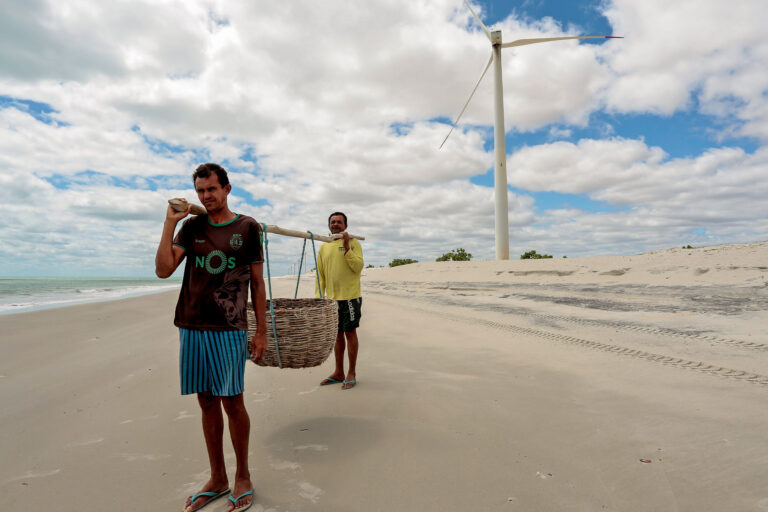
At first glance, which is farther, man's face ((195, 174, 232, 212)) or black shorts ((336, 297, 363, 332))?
black shorts ((336, 297, 363, 332))

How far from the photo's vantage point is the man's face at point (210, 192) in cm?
Result: 251

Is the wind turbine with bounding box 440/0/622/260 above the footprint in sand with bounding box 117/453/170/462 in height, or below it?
above

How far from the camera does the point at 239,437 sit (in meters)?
2.57

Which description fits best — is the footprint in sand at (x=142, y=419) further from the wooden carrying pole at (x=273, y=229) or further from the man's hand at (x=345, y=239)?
the man's hand at (x=345, y=239)

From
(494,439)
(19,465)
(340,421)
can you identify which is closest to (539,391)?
(494,439)

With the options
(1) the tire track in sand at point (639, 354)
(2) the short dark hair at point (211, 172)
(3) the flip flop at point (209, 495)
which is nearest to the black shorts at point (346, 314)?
(3) the flip flop at point (209, 495)

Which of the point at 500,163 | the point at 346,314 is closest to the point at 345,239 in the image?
A: the point at 346,314

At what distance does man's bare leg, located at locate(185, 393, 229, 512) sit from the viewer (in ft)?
8.33

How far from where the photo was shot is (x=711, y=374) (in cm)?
501

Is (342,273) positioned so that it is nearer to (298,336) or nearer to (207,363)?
(298,336)

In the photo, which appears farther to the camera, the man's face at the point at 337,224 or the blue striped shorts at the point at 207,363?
the man's face at the point at 337,224

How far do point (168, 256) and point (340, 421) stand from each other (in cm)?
225

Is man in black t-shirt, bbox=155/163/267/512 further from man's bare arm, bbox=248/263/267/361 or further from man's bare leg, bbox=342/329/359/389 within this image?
man's bare leg, bbox=342/329/359/389

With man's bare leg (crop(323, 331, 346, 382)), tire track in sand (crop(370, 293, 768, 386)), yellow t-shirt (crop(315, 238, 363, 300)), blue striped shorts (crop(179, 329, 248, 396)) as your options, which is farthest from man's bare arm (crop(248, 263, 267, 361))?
tire track in sand (crop(370, 293, 768, 386))
